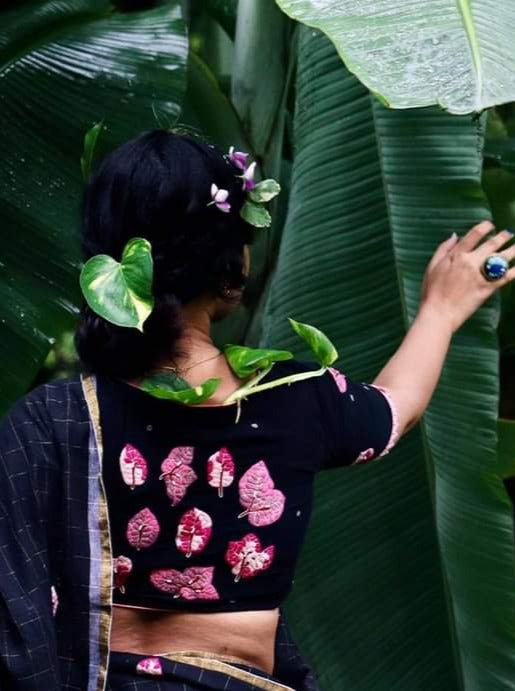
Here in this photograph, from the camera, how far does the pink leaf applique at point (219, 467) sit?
123 cm

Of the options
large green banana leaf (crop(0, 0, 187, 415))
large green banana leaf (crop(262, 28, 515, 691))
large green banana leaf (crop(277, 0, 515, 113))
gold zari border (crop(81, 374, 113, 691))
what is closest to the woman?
gold zari border (crop(81, 374, 113, 691))

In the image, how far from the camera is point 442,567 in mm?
1821

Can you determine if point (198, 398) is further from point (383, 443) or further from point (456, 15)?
point (456, 15)

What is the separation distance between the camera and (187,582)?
125cm

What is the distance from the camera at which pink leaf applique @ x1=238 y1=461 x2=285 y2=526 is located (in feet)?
4.09

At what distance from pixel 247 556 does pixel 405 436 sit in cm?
56

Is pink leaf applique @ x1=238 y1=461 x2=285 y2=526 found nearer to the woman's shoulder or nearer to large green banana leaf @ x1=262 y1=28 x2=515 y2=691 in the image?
the woman's shoulder

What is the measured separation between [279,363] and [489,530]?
1.80 feet

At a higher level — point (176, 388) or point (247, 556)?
point (176, 388)

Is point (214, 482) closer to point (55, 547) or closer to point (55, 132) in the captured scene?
point (55, 547)

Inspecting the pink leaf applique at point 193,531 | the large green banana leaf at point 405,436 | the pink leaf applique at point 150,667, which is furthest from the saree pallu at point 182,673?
the large green banana leaf at point 405,436

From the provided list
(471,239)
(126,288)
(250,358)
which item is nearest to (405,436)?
(471,239)

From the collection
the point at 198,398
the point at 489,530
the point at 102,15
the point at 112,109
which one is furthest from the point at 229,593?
the point at 102,15

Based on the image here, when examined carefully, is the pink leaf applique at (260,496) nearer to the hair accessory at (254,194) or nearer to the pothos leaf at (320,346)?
the pothos leaf at (320,346)
